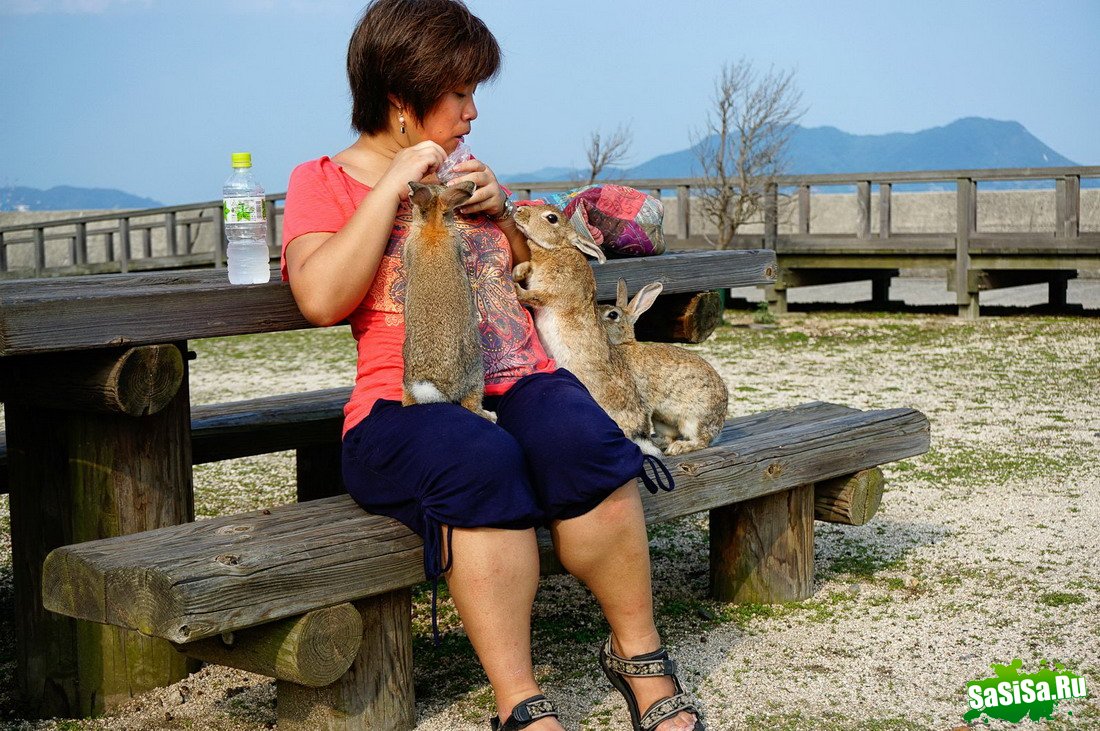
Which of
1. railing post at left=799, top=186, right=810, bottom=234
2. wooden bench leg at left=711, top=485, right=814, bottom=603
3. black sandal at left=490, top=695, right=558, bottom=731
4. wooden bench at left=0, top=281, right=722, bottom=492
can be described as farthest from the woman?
railing post at left=799, top=186, right=810, bottom=234

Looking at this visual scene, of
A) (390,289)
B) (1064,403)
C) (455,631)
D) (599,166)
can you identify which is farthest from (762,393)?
(599,166)

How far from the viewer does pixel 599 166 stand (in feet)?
60.0

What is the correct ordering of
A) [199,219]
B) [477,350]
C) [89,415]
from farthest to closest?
[199,219] < [89,415] < [477,350]

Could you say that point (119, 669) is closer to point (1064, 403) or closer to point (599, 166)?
point (1064, 403)

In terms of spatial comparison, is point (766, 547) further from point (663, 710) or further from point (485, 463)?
point (485, 463)

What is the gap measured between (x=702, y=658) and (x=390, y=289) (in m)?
1.42

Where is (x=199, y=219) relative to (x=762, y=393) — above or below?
above

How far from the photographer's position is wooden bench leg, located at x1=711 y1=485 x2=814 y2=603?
404cm

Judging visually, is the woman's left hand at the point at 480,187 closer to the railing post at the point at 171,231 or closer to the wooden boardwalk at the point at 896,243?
the wooden boardwalk at the point at 896,243

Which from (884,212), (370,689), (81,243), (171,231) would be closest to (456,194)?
(370,689)

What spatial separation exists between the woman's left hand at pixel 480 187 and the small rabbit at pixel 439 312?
15 centimetres

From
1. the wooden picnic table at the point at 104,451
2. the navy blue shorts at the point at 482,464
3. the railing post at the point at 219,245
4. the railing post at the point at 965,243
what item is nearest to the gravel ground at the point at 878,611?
the wooden picnic table at the point at 104,451

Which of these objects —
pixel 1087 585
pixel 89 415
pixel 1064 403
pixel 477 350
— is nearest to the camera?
pixel 477 350

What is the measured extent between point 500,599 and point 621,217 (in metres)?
2.14
